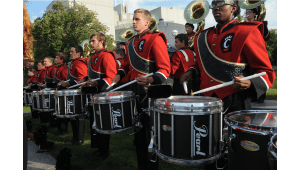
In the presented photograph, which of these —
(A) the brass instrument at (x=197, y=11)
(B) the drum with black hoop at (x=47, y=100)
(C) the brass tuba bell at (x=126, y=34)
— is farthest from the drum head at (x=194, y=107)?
(C) the brass tuba bell at (x=126, y=34)

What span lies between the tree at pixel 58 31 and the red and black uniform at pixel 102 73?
1566cm

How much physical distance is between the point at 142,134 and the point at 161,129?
1.06 m

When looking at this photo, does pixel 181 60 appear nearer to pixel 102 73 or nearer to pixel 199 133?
pixel 102 73

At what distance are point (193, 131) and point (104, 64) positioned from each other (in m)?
2.66

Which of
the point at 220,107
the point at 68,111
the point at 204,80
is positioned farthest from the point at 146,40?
the point at 68,111

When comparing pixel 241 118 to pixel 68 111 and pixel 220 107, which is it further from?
pixel 68 111

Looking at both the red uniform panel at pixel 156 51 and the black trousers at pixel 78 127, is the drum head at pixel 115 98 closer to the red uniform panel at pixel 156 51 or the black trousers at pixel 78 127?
the red uniform panel at pixel 156 51

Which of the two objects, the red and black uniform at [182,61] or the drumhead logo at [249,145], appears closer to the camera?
the drumhead logo at [249,145]

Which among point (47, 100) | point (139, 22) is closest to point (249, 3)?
point (139, 22)

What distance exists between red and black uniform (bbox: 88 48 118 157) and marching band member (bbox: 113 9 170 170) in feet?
3.26

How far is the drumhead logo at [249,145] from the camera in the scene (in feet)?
4.50

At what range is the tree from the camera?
18.4 m

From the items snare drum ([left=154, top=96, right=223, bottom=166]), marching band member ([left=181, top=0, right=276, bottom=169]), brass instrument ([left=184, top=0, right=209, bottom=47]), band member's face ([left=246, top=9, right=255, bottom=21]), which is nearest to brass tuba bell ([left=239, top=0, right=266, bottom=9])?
band member's face ([left=246, top=9, right=255, bottom=21])

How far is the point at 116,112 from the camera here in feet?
9.20
